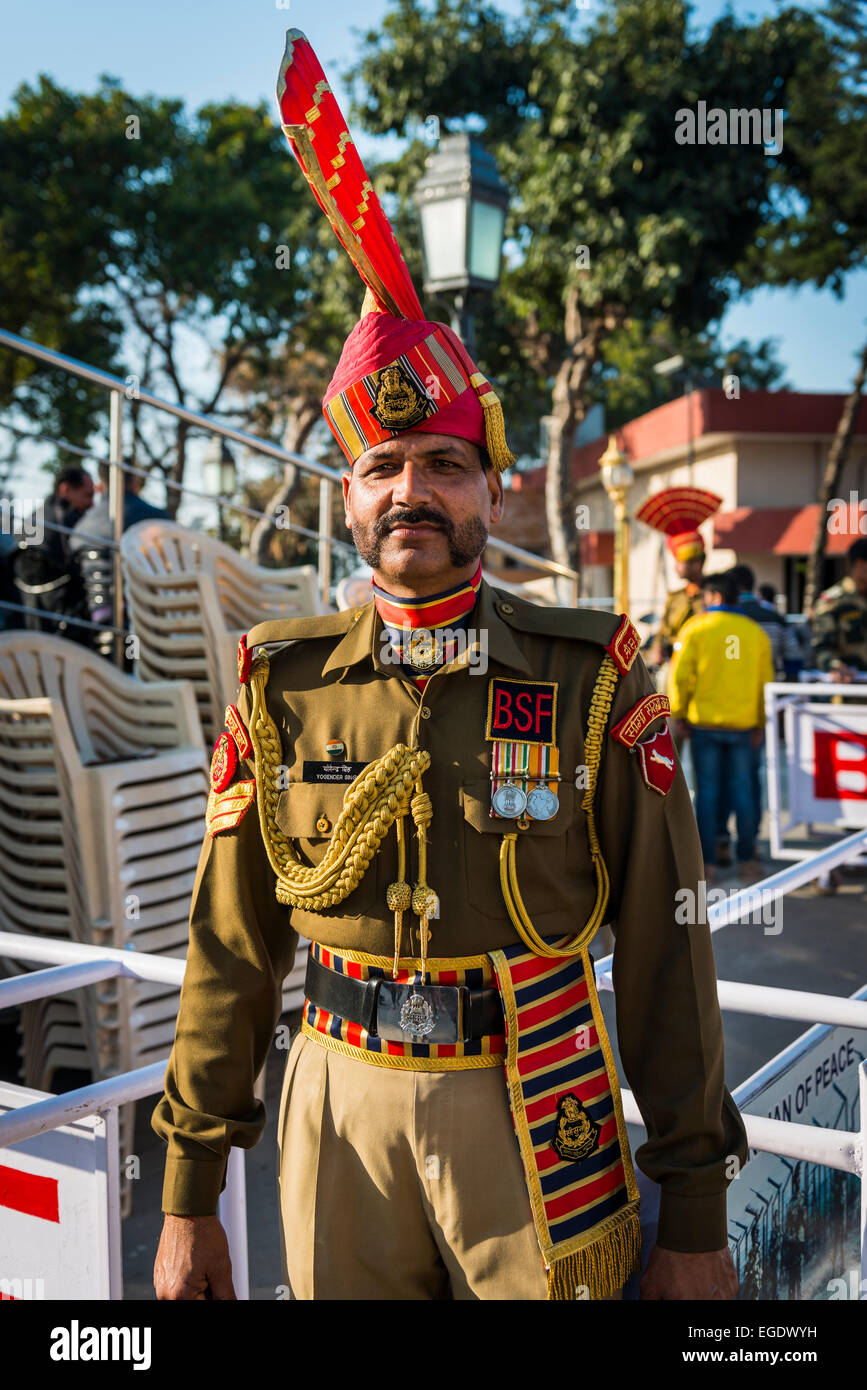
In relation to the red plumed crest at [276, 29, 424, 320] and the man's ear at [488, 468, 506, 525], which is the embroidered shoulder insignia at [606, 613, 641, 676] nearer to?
the man's ear at [488, 468, 506, 525]

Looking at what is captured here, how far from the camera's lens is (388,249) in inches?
66.8

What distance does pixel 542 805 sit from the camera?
5.19 feet

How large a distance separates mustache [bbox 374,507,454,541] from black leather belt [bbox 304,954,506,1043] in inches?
25.2

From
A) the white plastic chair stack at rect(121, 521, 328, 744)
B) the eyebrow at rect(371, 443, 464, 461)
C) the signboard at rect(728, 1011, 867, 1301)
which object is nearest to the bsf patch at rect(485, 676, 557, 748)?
the eyebrow at rect(371, 443, 464, 461)

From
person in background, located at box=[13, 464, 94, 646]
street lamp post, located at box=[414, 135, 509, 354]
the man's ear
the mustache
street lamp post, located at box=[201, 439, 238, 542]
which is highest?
street lamp post, located at box=[201, 439, 238, 542]

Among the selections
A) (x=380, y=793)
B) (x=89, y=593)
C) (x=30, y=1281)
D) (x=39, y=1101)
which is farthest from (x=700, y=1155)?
(x=89, y=593)

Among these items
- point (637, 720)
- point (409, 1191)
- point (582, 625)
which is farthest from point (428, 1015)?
Answer: point (582, 625)

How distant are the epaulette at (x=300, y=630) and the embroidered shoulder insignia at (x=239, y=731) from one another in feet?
0.36

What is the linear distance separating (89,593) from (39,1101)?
4.12 m

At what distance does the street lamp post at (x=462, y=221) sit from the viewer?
623cm

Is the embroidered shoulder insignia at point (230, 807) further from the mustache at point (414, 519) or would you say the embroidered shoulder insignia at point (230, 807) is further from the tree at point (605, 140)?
the tree at point (605, 140)

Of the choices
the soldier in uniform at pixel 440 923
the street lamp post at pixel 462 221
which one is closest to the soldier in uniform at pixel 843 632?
the street lamp post at pixel 462 221

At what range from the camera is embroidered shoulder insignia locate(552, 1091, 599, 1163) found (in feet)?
5.09
